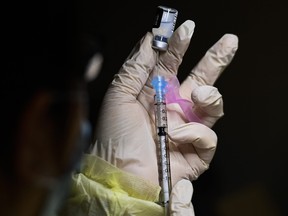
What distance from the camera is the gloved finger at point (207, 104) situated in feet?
3.84

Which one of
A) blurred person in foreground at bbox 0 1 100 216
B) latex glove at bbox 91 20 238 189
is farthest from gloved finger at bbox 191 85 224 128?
blurred person in foreground at bbox 0 1 100 216

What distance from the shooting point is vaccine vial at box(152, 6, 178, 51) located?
1.20 metres

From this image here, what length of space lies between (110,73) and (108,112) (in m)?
0.19

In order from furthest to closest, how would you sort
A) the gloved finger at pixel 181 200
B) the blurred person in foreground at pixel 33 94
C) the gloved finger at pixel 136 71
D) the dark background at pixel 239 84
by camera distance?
1. the dark background at pixel 239 84
2. the gloved finger at pixel 136 71
3. the gloved finger at pixel 181 200
4. the blurred person in foreground at pixel 33 94

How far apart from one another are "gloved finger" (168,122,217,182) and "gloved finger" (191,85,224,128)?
0.04 metres

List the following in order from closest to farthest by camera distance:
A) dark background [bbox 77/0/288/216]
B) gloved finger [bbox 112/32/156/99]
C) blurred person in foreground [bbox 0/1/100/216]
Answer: blurred person in foreground [bbox 0/1/100/216] → gloved finger [bbox 112/32/156/99] → dark background [bbox 77/0/288/216]

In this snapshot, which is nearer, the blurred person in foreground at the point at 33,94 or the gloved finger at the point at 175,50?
the blurred person in foreground at the point at 33,94

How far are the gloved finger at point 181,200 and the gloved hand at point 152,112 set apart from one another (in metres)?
0.06

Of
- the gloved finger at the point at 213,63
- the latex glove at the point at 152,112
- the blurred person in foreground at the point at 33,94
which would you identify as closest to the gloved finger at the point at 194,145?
the latex glove at the point at 152,112

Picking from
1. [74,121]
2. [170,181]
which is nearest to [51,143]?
[74,121]

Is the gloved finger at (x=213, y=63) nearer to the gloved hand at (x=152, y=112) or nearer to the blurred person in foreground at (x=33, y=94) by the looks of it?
the gloved hand at (x=152, y=112)

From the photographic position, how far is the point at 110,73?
1.36 metres

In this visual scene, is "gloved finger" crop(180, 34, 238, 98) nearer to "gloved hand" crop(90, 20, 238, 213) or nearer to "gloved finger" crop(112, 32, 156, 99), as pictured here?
"gloved hand" crop(90, 20, 238, 213)

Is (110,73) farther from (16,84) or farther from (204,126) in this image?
(16,84)
